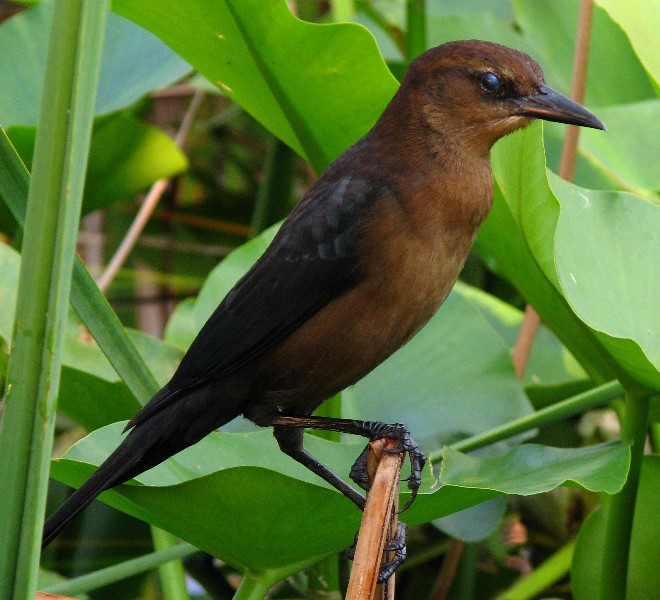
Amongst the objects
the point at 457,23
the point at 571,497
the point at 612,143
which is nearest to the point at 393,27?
the point at 457,23

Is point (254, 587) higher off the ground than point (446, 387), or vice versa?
point (446, 387)

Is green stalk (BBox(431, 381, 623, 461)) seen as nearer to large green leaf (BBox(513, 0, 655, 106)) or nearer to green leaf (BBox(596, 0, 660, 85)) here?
green leaf (BBox(596, 0, 660, 85))

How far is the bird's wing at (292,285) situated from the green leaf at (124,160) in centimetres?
148

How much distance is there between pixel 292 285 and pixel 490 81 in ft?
1.90

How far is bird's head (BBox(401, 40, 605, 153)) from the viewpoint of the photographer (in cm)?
209

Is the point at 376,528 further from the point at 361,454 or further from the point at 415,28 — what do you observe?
the point at 415,28

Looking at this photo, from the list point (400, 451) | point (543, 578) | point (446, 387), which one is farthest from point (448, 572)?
point (400, 451)

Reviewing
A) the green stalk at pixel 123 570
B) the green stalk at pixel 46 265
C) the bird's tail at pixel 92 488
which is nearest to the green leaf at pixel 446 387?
the green stalk at pixel 123 570

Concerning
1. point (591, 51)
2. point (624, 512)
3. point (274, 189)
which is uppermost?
point (591, 51)

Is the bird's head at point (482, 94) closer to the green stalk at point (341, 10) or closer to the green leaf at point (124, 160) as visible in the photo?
the green stalk at point (341, 10)

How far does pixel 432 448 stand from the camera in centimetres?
257

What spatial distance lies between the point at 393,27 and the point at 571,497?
2308 millimetres

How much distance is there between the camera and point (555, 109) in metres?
2.04

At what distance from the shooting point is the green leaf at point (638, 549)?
2.28 metres
